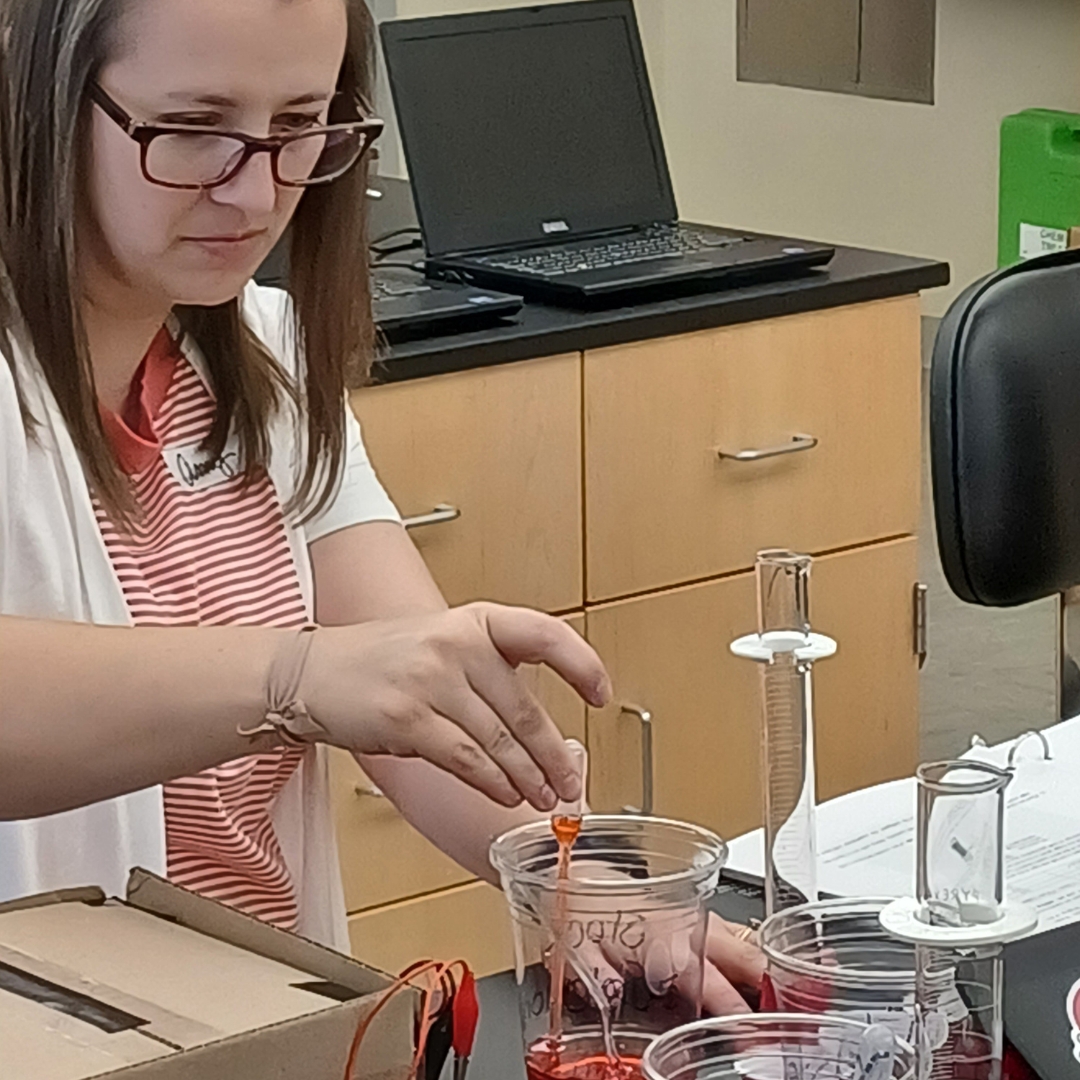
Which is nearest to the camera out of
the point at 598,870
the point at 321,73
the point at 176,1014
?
the point at 176,1014

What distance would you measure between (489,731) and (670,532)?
1385mm

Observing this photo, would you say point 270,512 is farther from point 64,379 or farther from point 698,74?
point 698,74

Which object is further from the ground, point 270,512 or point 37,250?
point 37,250

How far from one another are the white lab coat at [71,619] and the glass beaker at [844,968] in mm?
400

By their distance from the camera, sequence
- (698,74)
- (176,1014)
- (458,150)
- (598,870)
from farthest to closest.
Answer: (698,74) → (458,150) → (598,870) → (176,1014)

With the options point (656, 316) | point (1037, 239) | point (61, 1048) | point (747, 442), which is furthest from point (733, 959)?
point (1037, 239)

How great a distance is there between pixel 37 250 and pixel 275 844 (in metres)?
0.39

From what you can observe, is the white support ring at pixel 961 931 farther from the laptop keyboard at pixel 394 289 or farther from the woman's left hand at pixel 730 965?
the laptop keyboard at pixel 394 289

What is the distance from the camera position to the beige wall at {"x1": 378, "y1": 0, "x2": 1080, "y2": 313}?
4609 mm

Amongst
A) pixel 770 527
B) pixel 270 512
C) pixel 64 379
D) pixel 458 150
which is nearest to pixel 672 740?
pixel 770 527

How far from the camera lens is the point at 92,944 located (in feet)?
2.90

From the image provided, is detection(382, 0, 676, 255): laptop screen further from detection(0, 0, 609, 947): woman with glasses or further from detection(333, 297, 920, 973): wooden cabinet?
detection(0, 0, 609, 947): woman with glasses

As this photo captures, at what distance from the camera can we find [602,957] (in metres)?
0.93

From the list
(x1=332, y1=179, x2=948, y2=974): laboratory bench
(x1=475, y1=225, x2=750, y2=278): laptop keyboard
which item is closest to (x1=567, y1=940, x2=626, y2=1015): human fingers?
(x1=332, y1=179, x2=948, y2=974): laboratory bench
